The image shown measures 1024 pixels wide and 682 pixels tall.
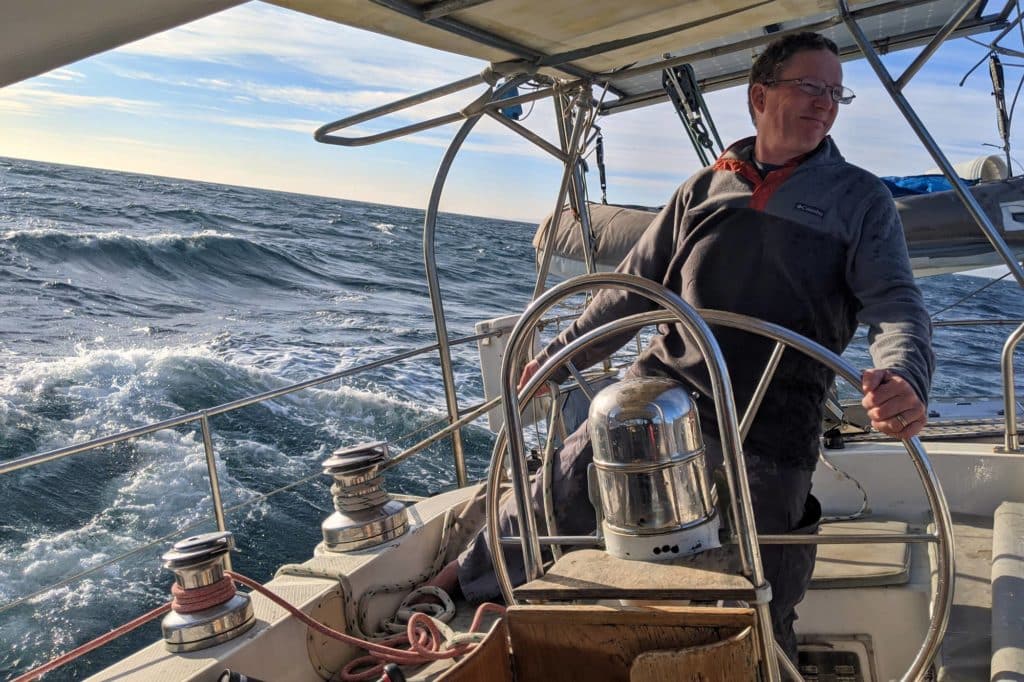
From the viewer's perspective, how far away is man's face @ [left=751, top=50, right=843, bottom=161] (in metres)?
1.79

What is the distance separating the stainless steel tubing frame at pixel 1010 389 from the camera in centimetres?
255

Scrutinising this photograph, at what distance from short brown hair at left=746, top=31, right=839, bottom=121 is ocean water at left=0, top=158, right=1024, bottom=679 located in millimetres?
2119

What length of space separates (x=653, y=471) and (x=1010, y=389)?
1.95m

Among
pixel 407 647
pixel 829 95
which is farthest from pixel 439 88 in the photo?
pixel 407 647

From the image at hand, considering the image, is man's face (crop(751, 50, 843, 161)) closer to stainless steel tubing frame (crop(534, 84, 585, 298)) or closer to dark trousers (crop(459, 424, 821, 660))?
dark trousers (crop(459, 424, 821, 660))

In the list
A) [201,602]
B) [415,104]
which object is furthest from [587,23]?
[201,602]

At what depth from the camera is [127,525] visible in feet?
25.0

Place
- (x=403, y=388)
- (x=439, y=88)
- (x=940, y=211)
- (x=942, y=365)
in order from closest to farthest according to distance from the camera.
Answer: (x=439, y=88)
(x=940, y=211)
(x=403, y=388)
(x=942, y=365)

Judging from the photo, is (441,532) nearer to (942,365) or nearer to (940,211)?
(940,211)

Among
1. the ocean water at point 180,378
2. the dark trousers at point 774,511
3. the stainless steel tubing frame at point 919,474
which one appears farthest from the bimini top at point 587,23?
the ocean water at point 180,378

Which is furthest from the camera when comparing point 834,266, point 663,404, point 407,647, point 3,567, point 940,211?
point 3,567

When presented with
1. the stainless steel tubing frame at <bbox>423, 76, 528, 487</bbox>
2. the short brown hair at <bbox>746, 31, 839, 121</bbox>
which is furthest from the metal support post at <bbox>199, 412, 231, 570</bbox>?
the short brown hair at <bbox>746, 31, 839, 121</bbox>

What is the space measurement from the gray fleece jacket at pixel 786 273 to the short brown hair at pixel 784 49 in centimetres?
18

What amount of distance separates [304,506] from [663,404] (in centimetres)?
688
